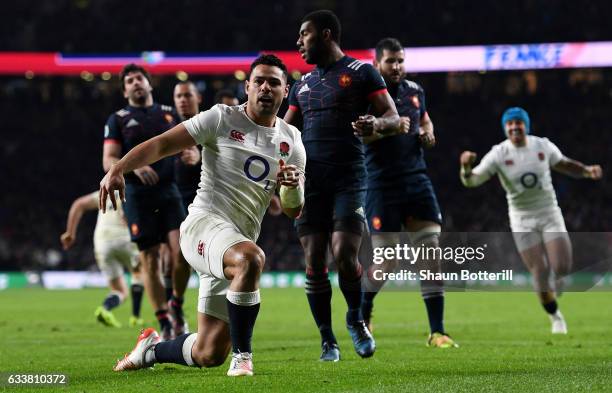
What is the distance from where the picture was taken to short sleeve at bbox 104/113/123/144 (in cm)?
1010

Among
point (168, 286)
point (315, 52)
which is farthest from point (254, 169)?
point (168, 286)

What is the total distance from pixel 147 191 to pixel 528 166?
172 inches

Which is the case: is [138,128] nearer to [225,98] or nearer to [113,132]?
[113,132]

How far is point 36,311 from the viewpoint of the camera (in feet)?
56.6

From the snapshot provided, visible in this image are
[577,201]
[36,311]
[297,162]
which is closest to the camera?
[297,162]

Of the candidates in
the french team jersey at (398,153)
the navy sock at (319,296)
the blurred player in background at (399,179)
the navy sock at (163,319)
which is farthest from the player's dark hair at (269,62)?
the navy sock at (163,319)

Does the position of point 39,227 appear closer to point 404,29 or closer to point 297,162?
point 404,29

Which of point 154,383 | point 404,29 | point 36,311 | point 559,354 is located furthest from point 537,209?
point 404,29

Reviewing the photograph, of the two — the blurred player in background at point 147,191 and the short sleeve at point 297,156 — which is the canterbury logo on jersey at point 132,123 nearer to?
the blurred player in background at point 147,191

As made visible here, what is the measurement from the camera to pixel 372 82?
779 cm

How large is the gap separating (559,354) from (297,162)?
289cm

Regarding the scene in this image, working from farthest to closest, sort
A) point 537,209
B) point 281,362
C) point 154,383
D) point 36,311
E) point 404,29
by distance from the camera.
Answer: point 404,29 < point 36,311 < point 537,209 < point 281,362 < point 154,383

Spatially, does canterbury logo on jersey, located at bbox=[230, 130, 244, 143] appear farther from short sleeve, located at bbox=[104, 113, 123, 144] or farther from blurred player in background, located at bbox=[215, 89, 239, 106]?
blurred player in background, located at bbox=[215, 89, 239, 106]

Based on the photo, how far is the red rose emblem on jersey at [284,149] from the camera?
21.1 ft
